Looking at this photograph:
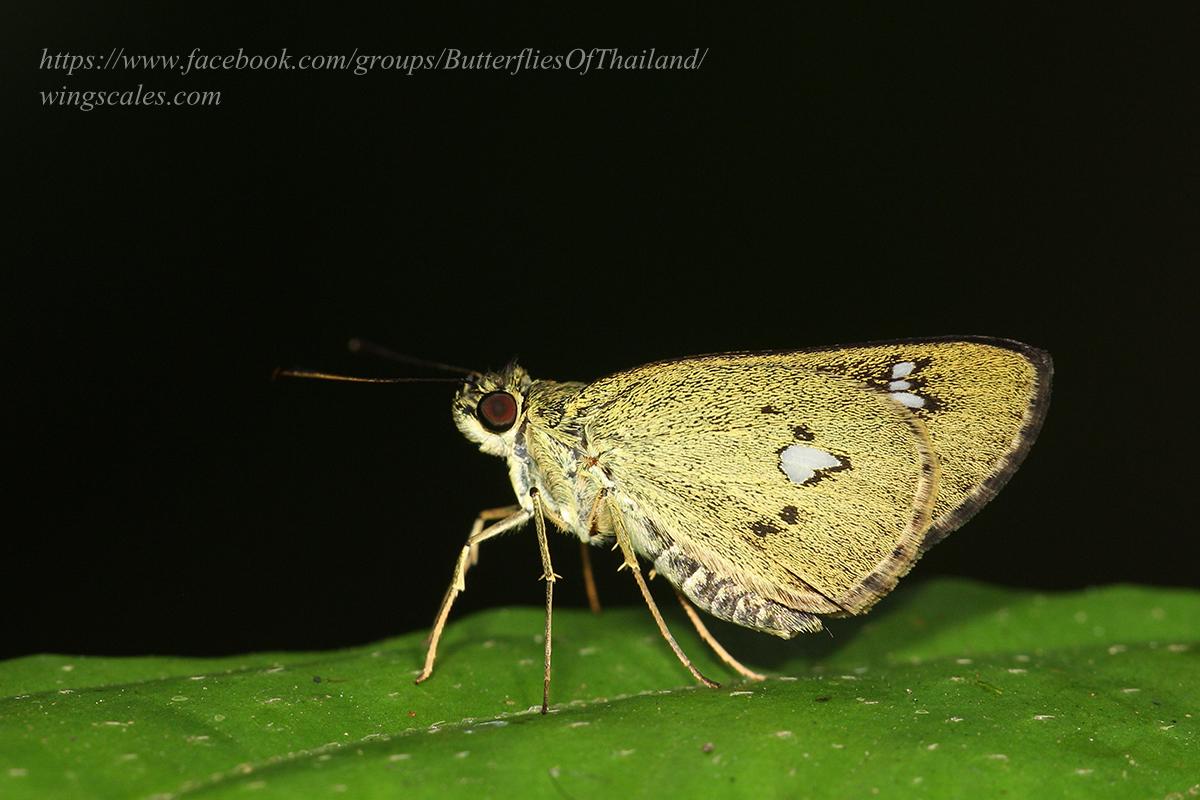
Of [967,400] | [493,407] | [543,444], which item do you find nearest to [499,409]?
[493,407]

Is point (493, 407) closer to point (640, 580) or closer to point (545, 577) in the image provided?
point (545, 577)

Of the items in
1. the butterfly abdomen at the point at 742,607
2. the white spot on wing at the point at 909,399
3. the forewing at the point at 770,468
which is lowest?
the butterfly abdomen at the point at 742,607

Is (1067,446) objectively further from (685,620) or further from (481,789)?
(481,789)

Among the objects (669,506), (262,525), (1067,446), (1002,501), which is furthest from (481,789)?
(1067,446)

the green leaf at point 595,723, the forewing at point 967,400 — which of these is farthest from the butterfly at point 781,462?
the green leaf at point 595,723

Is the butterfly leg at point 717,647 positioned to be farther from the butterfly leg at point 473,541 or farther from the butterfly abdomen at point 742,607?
the butterfly leg at point 473,541

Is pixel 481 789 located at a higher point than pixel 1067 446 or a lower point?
lower
